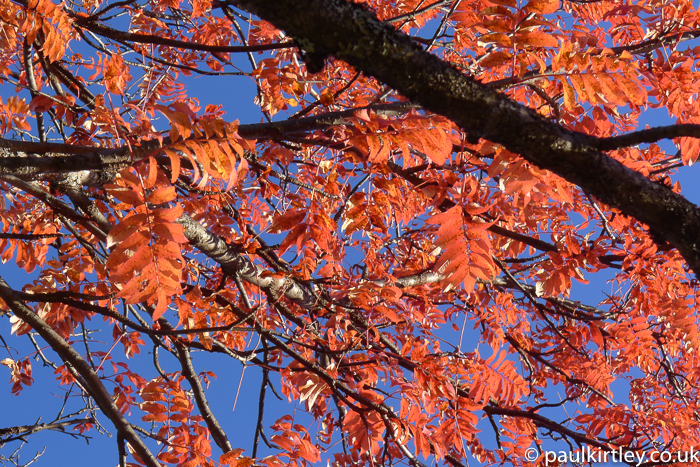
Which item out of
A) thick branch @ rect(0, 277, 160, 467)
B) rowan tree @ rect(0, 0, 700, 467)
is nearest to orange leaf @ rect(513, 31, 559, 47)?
rowan tree @ rect(0, 0, 700, 467)

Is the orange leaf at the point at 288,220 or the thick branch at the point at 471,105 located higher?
the orange leaf at the point at 288,220

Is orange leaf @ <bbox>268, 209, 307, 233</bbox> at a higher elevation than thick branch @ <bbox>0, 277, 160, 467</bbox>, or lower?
higher

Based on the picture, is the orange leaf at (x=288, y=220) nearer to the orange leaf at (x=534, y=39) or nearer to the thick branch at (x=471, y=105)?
the thick branch at (x=471, y=105)

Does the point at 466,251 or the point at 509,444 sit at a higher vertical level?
the point at 466,251

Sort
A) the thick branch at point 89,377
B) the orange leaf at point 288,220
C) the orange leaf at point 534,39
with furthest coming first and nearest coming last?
1. the orange leaf at point 288,220
2. the thick branch at point 89,377
3. the orange leaf at point 534,39

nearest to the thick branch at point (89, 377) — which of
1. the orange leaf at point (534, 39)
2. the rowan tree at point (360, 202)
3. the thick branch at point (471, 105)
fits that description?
the rowan tree at point (360, 202)

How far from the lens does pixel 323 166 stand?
3871 mm

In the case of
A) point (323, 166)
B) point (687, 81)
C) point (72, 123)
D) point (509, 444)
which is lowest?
point (509, 444)

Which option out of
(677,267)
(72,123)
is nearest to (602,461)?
(677,267)

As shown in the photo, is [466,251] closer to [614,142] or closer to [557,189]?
[557,189]

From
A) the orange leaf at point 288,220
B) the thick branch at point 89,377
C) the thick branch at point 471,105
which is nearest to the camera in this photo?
the thick branch at point 471,105

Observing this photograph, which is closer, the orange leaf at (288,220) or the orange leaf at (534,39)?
the orange leaf at (534,39)

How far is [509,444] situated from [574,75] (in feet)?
12.5

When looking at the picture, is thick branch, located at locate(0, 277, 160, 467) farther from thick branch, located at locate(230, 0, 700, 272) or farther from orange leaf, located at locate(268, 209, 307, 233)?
thick branch, located at locate(230, 0, 700, 272)
